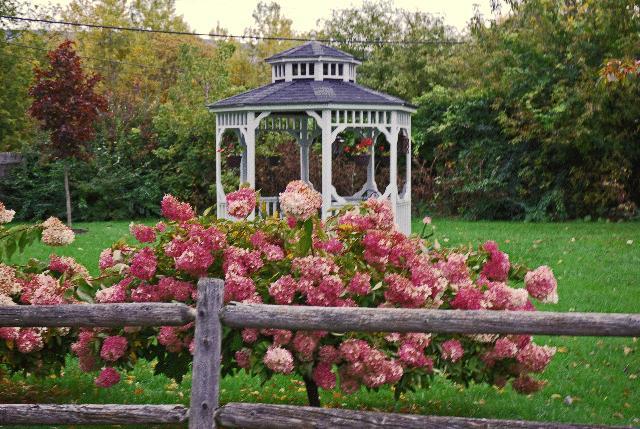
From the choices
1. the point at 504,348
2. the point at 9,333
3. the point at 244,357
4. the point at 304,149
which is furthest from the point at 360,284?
the point at 304,149

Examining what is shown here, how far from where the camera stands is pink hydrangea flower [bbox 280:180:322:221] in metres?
5.23

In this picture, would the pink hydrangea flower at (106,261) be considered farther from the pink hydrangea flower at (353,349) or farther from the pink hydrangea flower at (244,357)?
the pink hydrangea flower at (353,349)

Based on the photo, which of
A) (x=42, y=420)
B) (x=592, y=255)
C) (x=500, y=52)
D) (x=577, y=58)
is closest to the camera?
(x=42, y=420)

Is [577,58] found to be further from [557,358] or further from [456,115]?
[557,358]

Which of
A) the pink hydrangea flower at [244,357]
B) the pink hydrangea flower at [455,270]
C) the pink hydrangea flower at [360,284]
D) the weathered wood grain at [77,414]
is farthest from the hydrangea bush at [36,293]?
the pink hydrangea flower at [455,270]

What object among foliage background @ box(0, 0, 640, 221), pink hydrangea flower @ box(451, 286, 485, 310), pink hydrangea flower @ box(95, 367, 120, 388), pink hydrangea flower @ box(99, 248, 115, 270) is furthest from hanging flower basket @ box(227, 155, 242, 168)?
pink hydrangea flower @ box(451, 286, 485, 310)

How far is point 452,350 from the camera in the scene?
17.1ft

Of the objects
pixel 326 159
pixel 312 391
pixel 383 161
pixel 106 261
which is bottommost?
pixel 312 391

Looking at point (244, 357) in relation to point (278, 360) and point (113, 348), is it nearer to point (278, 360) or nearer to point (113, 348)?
point (278, 360)

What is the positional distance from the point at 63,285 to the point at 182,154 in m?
17.2

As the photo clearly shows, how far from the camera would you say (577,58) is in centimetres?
1931

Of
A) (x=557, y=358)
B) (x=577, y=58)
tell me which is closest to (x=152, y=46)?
(x=577, y=58)

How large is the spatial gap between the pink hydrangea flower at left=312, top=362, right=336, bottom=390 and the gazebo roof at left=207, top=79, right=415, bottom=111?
970 cm

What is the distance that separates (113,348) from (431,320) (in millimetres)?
1835
